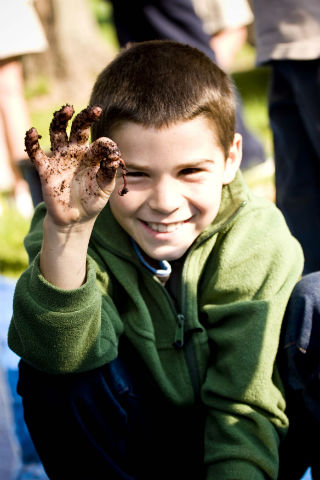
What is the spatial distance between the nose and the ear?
231 mm

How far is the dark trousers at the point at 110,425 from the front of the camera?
72.4 inches

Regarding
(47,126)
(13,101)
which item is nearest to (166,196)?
(13,101)

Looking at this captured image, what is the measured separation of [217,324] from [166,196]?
43cm

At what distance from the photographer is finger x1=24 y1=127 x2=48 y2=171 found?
1498 millimetres

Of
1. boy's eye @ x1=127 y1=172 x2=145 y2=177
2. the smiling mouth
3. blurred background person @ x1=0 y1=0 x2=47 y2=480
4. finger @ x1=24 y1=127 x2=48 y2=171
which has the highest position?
finger @ x1=24 y1=127 x2=48 y2=171

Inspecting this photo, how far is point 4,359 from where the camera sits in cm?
288

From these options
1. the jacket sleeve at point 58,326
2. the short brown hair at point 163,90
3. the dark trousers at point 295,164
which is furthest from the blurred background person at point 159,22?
the jacket sleeve at point 58,326

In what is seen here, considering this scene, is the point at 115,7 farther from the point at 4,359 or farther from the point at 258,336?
the point at 258,336

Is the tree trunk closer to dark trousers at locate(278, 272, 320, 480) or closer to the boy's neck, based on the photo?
the boy's neck

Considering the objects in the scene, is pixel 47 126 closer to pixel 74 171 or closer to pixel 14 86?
pixel 14 86

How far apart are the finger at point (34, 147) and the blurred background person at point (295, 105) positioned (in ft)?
5.05

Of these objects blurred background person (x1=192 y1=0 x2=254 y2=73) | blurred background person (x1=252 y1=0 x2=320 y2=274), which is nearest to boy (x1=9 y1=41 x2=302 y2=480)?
blurred background person (x1=252 y1=0 x2=320 y2=274)

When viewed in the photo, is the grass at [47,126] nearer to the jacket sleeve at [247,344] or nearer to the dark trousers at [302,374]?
the jacket sleeve at [247,344]

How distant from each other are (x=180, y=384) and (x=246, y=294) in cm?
32
